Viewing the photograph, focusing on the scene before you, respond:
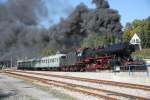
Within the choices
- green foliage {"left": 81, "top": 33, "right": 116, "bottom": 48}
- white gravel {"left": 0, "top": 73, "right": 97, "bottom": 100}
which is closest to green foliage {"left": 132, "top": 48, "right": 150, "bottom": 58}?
green foliage {"left": 81, "top": 33, "right": 116, "bottom": 48}

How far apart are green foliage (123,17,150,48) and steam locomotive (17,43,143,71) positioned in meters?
41.5

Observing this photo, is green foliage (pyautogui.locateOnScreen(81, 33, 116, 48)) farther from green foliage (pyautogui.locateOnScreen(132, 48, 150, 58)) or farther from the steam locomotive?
the steam locomotive

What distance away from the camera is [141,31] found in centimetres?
10400

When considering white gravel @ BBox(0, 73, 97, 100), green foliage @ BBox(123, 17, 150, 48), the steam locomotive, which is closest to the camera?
white gravel @ BBox(0, 73, 97, 100)

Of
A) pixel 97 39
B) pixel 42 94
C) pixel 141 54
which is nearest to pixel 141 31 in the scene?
pixel 97 39

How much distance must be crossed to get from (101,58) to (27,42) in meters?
26.2

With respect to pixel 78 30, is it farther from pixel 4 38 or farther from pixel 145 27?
pixel 145 27

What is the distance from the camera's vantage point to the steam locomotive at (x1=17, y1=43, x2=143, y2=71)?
118 feet

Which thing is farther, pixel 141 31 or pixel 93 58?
pixel 141 31

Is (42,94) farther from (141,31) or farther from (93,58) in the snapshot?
(141,31)

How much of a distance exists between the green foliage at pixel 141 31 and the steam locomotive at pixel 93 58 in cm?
4154

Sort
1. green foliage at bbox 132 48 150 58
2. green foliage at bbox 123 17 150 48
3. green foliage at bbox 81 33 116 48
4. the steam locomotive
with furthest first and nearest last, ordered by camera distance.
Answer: green foliage at bbox 123 17 150 48, green foliage at bbox 81 33 116 48, green foliage at bbox 132 48 150 58, the steam locomotive

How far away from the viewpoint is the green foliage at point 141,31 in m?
96.3

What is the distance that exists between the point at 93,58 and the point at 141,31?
220ft
